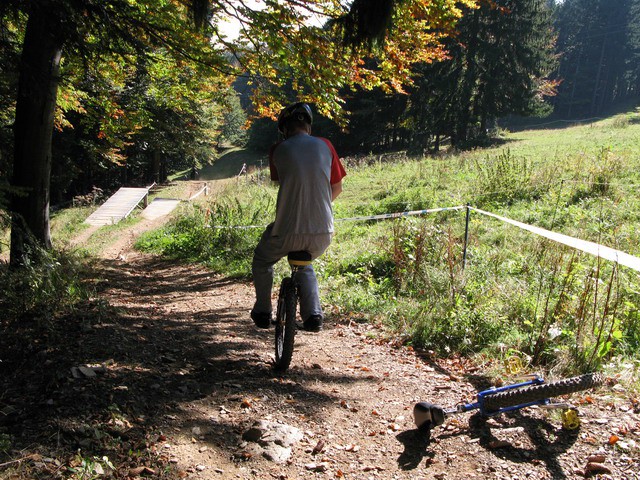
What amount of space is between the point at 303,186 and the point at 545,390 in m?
2.23

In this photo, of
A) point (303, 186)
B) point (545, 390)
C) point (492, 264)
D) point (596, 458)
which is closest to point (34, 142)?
point (303, 186)

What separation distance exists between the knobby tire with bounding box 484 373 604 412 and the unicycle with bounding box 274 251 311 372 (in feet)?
5.43

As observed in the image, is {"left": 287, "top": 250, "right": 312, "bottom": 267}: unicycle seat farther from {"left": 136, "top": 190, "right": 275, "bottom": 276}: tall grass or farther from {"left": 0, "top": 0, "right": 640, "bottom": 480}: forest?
{"left": 136, "top": 190, "right": 275, "bottom": 276}: tall grass

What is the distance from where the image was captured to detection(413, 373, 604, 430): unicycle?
9.90 ft

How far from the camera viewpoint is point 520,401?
Answer: 10.1ft

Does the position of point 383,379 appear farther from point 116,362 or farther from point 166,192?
point 166,192

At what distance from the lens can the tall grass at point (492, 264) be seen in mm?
4367

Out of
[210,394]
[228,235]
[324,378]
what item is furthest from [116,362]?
[228,235]

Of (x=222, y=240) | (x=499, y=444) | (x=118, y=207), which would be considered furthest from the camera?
(x=118, y=207)

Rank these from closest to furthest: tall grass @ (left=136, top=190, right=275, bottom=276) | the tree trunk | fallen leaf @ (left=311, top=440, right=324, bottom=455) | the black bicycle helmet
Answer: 1. fallen leaf @ (left=311, top=440, right=324, bottom=455)
2. the black bicycle helmet
3. the tree trunk
4. tall grass @ (left=136, top=190, right=275, bottom=276)

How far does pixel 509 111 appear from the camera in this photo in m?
38.6

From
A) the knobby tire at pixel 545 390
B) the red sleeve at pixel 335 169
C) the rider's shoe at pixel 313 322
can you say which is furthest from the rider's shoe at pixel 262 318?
the knobby tire at pixel 545 390

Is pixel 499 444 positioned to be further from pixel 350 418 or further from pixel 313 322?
pixel 313 322

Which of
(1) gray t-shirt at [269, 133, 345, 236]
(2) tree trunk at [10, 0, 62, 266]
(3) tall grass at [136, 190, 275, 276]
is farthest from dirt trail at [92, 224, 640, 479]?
(3) tall grass at [136, 190, 275, 276]
